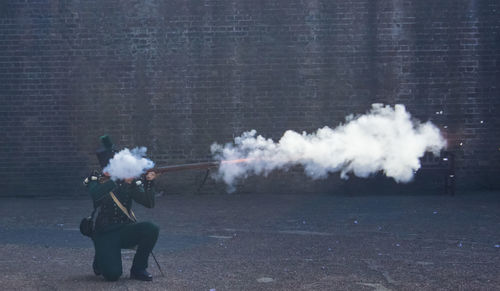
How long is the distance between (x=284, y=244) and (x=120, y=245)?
100.0 inches

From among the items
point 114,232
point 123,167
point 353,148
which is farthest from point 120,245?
point 353,148

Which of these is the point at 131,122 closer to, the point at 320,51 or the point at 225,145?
the point at 225,145

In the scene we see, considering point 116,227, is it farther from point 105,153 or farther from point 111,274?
point 105,153

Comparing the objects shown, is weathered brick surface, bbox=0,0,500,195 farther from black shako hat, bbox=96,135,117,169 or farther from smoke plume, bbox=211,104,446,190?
black shako hat, bbox=96,135,117,169

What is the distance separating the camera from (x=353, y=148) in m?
7.96

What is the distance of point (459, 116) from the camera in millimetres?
11930

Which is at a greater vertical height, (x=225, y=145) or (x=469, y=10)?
(x=469, y=10)

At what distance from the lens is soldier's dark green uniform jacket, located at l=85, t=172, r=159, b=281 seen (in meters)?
5.50

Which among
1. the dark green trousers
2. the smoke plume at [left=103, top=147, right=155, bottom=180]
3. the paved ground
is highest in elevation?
the smoke plume at [left=103, top=147, right=155, bottom=180]

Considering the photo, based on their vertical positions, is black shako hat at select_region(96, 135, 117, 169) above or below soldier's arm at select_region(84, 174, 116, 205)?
above

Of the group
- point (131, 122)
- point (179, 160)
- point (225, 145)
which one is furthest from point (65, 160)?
point (225, 145)

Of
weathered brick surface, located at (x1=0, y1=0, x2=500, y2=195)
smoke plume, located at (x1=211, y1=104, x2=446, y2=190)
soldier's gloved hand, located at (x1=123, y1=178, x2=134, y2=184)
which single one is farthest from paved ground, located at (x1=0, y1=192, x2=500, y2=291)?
weathered brick surface, located at (x1=0, y1=0, x2=500, y2=195)

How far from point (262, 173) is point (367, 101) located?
3.02m

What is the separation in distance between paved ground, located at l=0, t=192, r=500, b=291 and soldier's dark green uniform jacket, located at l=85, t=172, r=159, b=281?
207 millimetres
